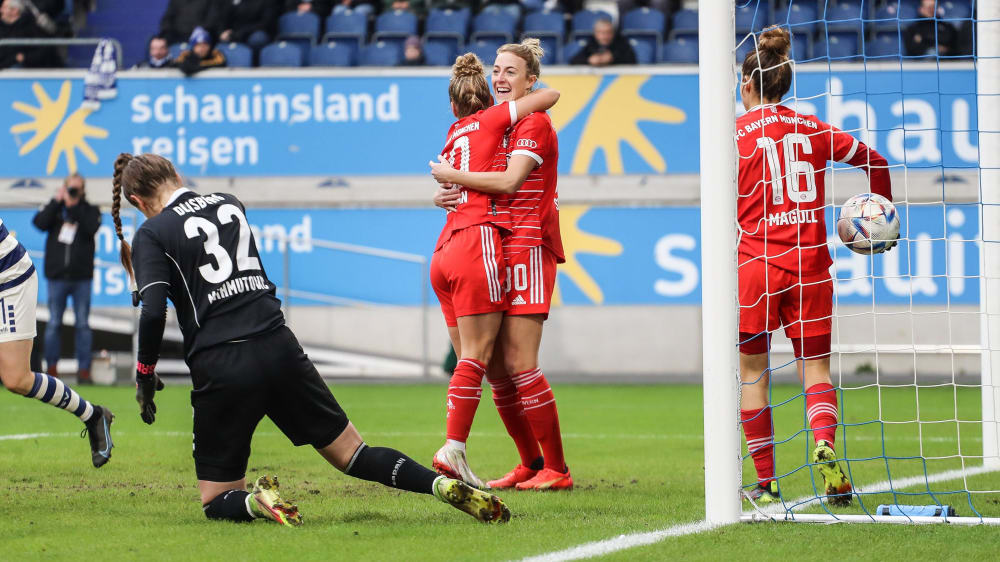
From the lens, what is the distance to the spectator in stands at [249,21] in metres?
17.6

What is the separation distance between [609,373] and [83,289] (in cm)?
683

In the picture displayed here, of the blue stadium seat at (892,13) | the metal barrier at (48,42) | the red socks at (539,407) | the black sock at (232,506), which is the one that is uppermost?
the blue stadium seat at (892,13)

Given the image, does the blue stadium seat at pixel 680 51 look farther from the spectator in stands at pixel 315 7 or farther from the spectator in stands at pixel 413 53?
the spectator in stands at pixel 315 7


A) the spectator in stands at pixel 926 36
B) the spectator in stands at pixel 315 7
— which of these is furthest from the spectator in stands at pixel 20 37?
the spectator in stands at pixel 926 36

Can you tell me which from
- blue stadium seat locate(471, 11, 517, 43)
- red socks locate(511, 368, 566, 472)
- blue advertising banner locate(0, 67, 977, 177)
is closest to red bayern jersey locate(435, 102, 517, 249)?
red socks locate(511, 368, 566, 472)

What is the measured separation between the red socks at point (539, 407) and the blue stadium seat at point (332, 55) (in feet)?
38.9

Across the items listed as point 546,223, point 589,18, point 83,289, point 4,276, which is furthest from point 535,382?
point 589,18

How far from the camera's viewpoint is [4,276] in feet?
19.8

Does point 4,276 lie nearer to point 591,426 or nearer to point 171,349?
point 591,426

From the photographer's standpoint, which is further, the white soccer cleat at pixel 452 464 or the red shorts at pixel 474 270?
the red shorts at pixel 474 270

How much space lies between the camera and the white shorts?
5.98 m

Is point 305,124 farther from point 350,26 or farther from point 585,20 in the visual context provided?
point 585,20

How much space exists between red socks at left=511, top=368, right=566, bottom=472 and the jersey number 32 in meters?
1.53

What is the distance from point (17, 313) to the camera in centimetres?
601
